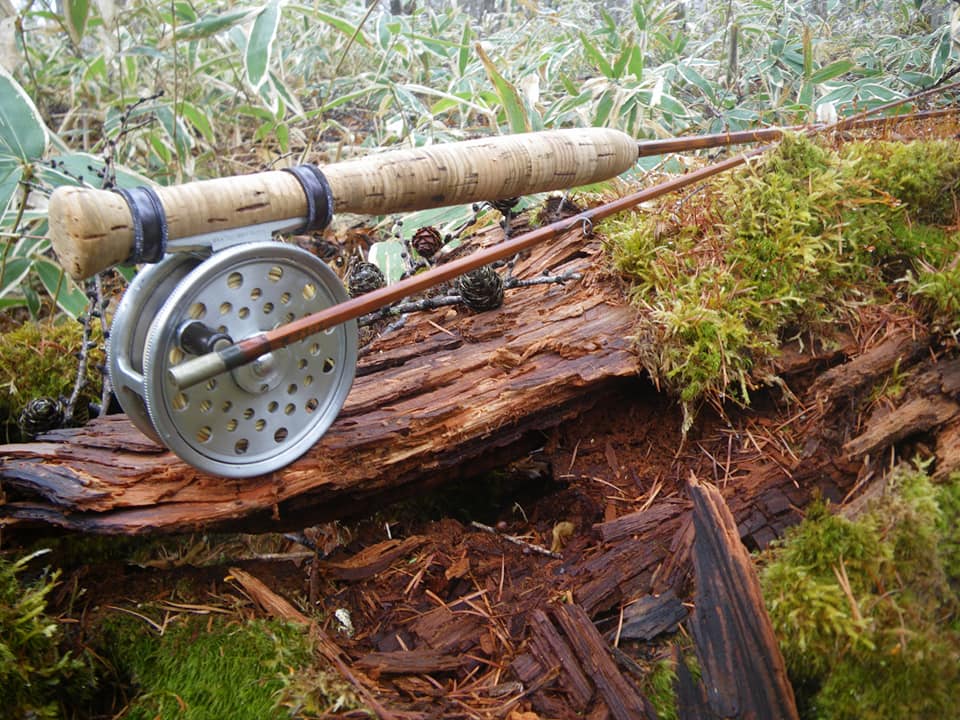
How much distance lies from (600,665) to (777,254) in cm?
112

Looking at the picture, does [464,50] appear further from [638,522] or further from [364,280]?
[638,522]

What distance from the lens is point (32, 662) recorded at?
4.81 ft

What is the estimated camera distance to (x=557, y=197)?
8.14 ft

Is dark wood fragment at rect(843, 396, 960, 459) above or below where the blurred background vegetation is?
below

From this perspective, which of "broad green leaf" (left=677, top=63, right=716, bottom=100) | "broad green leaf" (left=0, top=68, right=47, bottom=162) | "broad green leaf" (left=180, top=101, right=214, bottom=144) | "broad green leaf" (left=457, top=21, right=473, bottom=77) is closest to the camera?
"broad green leaf" (left=0, top=68, right=47, bottom=162)

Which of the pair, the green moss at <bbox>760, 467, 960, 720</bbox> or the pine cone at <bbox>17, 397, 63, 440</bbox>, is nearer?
the green moss at <bbox>760, 467, 960, 720</bbox>

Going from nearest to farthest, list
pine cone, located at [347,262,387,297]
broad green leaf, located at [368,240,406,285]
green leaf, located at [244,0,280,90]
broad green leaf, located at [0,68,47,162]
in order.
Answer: broad green leaf, located at [0,68,47,162], pine cone, located at [347,262,387,297], broad green leaf, located at [368,240,406,285], green leaf, located at [244,0,280,90]

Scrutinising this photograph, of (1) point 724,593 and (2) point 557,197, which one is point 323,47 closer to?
(2) point 557,197

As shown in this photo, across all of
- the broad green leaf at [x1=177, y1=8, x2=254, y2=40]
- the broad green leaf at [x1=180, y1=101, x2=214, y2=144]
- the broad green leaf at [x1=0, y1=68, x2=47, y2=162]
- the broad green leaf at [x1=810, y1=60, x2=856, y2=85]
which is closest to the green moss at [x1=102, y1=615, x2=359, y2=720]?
the broad green leaf at [x1=0, y1=68, x2=47, y2=162]

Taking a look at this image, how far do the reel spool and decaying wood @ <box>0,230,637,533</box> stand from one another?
90mm

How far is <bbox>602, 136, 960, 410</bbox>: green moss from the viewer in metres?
1.82

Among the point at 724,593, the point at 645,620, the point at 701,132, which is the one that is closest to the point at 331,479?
the point at 645,620

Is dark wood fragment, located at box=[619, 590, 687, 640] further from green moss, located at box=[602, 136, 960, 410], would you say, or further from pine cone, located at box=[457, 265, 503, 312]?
pine cone, located at box=[457, 265, 503, 312]

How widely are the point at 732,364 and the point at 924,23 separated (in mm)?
3182
